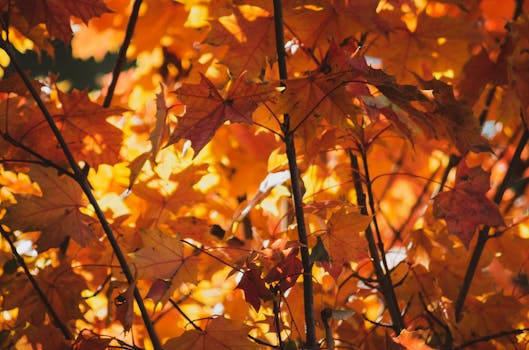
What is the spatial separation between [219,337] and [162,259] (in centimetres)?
15

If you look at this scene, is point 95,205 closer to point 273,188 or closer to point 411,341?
point 273,188

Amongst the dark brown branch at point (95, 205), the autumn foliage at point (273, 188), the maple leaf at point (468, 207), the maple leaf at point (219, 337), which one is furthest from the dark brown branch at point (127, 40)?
the maple leaf at point (468, 207)

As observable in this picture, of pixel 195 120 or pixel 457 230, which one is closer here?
pixel 195 120

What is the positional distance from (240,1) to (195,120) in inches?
10.3

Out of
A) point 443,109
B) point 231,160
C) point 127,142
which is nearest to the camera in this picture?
point 443,109

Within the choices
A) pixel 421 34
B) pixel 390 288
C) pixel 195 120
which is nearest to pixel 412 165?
pixel 421 34

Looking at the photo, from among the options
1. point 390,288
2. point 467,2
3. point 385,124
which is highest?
point 467,2

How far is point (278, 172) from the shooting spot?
1.16m

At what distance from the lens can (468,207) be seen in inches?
46.4

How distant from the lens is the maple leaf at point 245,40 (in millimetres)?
1164

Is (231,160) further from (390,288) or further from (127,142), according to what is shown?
(390,288)

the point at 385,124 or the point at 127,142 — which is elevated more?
the point at 127,142

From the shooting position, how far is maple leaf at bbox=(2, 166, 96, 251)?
1.17 m

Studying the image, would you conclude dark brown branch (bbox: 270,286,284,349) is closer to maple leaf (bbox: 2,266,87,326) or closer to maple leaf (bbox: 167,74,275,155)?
maple leaf (bbox: 167,74,275,155)
